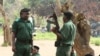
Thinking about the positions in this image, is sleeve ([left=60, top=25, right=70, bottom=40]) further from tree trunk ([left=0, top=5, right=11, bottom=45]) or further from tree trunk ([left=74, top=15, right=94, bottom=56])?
tree trunk ([left=0, top=5, right=11, bottom=45])

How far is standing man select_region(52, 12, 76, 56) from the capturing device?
660cm

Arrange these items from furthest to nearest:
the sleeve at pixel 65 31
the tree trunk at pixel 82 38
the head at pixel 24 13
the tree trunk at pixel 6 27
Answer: the tree trunk at pixel 6 27
the tree trunk at pixel 82 38
the head at pixel 24 13
the sleeve at pixel 65 31

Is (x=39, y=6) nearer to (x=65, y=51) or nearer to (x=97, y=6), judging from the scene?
(x=97, y=6)

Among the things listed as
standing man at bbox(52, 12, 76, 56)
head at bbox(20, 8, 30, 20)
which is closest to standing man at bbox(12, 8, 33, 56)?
head at bbox(20, 8, 30, 20)

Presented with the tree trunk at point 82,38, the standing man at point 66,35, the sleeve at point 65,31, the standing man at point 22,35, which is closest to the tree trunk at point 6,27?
the tree trunk at point 82,38

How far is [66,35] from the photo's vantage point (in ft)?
21.8

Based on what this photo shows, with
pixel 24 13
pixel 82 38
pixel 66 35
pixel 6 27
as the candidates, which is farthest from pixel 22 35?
pixel 6 27

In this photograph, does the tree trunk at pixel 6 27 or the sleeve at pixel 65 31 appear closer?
the sleeve at pixel 65 31

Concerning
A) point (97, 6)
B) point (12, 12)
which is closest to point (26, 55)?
point (97, 6)

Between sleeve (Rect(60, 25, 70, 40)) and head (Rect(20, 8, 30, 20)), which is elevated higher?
head (Rect(20, 8, 30, 20))

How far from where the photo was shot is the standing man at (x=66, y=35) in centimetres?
660

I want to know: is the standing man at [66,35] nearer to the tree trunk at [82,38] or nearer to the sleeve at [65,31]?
the sleeve at [65,31]

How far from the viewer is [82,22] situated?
10.3 meters

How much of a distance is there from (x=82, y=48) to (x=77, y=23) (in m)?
0.79
